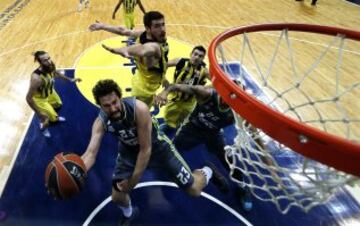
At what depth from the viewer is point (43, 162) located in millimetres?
4352

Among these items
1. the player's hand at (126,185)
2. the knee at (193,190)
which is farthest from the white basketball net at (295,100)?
the player's hand at (126,185)

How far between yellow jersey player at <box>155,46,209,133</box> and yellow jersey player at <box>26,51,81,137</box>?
1.69 meters

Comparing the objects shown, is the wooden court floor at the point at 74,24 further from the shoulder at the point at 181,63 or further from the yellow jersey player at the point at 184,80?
the shoulder at the point at 181,63

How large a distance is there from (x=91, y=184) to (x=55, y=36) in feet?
18.9

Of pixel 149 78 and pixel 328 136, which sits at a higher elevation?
pixel 328 136

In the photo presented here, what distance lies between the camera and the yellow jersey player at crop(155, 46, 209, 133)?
423 cm

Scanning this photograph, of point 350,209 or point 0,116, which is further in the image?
point 0,116

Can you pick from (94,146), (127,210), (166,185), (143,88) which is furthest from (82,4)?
(127,210)

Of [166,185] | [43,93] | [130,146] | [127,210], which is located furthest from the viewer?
[43,93]

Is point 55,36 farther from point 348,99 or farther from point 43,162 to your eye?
point 348,99

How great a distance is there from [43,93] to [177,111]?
1978 millimetres

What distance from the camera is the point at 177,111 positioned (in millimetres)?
4633

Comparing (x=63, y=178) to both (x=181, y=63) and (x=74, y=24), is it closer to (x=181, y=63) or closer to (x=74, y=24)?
(x=181, y=63)

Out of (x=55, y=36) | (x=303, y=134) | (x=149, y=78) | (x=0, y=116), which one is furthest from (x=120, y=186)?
(x=55, y=36)
